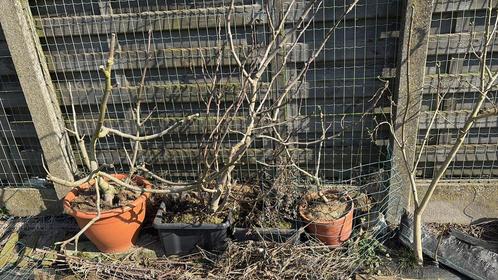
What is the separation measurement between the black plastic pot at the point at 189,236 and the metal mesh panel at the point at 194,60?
2.49 feet

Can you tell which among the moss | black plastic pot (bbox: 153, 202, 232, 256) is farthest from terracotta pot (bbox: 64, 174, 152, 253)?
the moss

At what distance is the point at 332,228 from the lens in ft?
11.1

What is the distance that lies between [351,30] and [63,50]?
7.91ft

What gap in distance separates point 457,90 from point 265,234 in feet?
6.29

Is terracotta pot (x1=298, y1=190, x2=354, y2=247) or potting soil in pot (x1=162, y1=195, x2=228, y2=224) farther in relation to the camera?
potting soil in pot (x1=162, y1=195, x2=228, y2=224)

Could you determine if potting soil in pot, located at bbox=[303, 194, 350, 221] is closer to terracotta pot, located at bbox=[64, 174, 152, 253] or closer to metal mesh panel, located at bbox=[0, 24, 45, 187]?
terracotta pot, located at bbox=[64, 174, 152, 253]

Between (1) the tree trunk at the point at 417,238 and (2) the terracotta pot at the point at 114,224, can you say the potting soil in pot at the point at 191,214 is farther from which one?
(1) the tree trunk at the point at 417,238

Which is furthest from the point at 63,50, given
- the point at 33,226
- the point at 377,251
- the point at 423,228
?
the point at 423,228

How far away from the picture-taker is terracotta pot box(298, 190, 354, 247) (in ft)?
11.1

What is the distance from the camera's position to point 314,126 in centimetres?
380

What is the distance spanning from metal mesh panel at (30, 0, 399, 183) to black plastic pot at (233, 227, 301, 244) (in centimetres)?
73

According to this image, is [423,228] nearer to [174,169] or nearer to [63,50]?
[174,169]

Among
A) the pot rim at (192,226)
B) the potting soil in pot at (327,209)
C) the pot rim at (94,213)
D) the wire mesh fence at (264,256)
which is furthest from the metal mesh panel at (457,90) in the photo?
the pot rim at (94,213)

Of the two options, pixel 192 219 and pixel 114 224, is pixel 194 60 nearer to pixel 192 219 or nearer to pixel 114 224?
pixel 192 219
